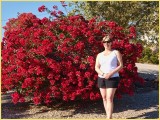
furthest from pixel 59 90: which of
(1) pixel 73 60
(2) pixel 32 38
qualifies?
(2) pixel 32 38

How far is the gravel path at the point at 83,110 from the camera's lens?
784 centimetres

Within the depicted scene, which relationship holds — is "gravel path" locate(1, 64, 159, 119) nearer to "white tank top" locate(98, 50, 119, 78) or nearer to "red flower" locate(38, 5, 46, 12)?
"white tank top" locate(98, 50, 119, 78)

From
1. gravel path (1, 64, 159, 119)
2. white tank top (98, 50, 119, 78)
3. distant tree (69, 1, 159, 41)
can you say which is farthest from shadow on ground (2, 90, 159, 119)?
distant tree (69, 1, 159, 41)

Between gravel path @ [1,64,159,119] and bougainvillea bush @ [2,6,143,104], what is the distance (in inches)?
12.4

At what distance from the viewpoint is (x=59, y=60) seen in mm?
8211

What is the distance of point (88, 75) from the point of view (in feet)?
25.3

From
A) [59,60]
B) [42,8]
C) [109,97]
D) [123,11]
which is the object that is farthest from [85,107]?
[123,11]

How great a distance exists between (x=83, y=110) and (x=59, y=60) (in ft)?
4.18

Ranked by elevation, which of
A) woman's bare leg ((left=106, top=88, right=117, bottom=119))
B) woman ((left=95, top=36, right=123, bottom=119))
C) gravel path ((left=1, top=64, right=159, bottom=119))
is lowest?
gravel path ((left=1, top=64, right=159, bottom=119))

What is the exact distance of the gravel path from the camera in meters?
7.84

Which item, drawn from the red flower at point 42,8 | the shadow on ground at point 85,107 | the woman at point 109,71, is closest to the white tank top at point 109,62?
the woman at point 109,71

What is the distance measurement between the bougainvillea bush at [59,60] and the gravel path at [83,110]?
0.32m

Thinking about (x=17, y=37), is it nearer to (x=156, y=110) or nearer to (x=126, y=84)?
(x=126, y=84)

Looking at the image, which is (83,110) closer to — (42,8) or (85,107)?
(85,107)
